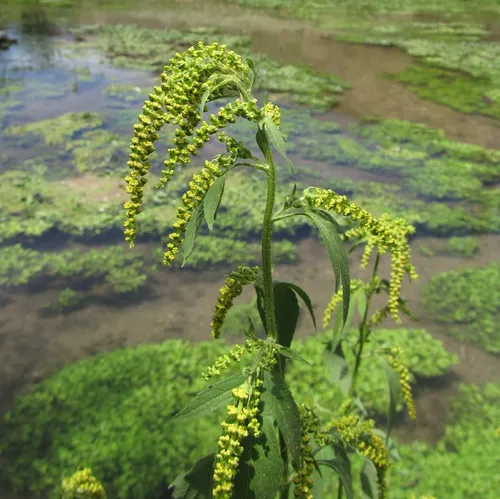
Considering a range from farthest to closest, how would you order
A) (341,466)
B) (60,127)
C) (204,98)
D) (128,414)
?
1. (60,127)
2. (128,414)
3. (341,466)
4. (204,98)

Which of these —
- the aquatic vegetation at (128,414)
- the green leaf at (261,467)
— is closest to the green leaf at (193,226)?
the green leaf at (261,467)

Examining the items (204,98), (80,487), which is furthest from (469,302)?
(204,98)

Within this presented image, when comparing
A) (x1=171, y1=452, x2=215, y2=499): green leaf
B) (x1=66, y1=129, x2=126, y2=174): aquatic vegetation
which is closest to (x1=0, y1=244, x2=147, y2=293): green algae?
(x1=66, y1=129, x2=126, y2=174): aquatic vegetation

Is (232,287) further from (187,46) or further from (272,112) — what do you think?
(187,46)

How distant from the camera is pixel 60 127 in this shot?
8398 mm

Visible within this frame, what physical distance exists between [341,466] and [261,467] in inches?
20.6

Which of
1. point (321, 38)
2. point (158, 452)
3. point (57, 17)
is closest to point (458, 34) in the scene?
point (321, 38)

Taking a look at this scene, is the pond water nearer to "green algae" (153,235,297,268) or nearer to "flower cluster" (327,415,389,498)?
"green algae" (153,235,297,268)

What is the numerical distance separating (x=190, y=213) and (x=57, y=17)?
61.5 feet

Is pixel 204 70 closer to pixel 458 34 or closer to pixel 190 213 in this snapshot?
pixel 190 213

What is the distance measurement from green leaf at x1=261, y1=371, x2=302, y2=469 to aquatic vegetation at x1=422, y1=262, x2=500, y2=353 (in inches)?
157

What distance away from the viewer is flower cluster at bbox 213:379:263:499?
3.22 ft

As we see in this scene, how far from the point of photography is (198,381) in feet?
13.3

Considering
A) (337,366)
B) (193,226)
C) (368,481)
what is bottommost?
(368,481)
